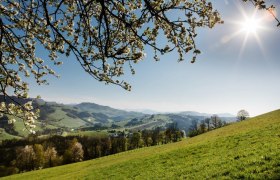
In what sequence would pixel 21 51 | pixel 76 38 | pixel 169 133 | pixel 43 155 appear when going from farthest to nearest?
1. pixel 169 133
2. pixel 43 155
3. pixel 21 51
4. pixel 76 38

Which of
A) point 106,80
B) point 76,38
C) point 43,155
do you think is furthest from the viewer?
point 43,155

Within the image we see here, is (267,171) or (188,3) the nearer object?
(188,3)

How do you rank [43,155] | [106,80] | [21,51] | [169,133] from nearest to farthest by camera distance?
[106,80] → [21,51] → [43,155] → [169,133]

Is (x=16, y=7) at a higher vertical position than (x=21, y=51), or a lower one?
higher

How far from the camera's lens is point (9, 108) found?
36.3ft

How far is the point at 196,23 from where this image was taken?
Answer: 7492 millimetres

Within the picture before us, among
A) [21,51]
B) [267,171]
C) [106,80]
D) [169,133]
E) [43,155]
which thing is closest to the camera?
[106,80]

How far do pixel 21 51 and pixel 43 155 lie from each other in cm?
13410

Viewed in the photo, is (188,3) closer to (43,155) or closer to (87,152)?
(43,155)

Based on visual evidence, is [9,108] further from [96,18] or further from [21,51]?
[96,18]

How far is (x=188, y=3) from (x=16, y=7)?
670cm

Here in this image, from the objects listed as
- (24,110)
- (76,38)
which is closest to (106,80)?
(76,38)

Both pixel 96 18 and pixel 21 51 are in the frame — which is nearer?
pixel 96 18

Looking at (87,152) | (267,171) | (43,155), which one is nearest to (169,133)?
(87,152)
